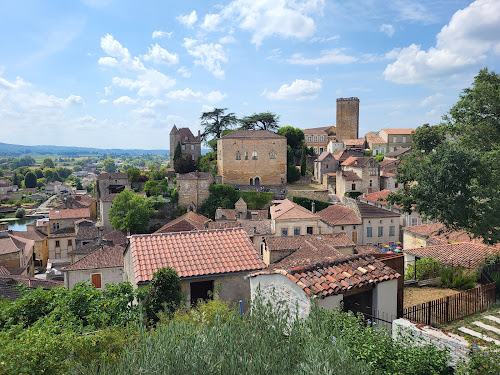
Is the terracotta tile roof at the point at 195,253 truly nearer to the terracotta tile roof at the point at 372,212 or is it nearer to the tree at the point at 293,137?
the terracotta tile roof at the point at 372,212

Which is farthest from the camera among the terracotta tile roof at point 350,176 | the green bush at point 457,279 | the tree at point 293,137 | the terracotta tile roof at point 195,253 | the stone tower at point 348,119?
the stone tower at point 348,119

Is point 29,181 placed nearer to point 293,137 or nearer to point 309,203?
point 293,137

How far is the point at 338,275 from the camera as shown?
28.4ft

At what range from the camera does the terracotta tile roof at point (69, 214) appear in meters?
50.3

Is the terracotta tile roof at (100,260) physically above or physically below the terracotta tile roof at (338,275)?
below

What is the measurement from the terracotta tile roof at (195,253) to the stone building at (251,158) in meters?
40.9

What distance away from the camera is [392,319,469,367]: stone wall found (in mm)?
6223

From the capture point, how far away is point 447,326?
28.4 feet

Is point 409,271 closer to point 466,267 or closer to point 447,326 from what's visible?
point 466,267

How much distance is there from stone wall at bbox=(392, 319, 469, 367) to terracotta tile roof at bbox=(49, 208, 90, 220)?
2035 inches

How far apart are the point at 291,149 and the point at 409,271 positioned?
5048 cm

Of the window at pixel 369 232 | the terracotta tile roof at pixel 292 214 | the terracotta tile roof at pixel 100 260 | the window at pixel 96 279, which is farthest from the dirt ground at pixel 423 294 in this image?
the window at pixel 369 232

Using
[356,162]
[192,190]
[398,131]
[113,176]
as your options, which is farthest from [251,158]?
[398,131]

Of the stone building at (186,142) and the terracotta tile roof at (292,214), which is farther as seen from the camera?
the stone building at (186,142)
